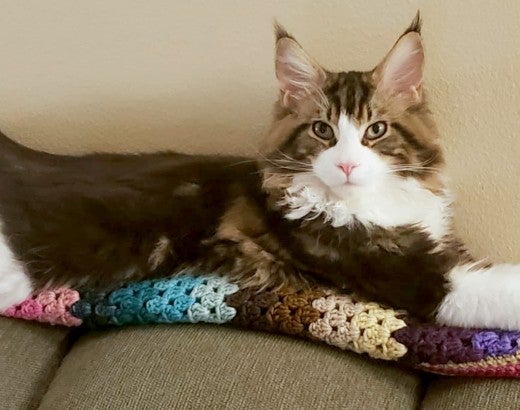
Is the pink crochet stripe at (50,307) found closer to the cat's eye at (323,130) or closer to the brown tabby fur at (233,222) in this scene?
the brown tabby fur at (233,222)

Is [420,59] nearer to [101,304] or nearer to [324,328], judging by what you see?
[324,328]

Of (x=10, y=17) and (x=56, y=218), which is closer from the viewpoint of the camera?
(x=56, y=218)

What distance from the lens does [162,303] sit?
141 cm

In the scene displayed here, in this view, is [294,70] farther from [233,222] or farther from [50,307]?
[50,307]

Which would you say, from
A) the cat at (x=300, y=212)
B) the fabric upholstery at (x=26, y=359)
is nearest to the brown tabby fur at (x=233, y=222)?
the cat at (x=300, y=212)

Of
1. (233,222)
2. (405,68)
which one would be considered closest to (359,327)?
(233,222)

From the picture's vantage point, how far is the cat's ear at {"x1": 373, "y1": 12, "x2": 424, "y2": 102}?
135 centimetres

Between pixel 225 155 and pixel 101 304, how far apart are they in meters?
0.47

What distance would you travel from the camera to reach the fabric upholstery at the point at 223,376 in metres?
1.25

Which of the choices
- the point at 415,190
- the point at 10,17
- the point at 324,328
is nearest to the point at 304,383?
the point at 324,328

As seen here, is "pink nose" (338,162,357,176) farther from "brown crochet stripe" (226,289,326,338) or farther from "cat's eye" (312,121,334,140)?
"brown crochet stripe" (226,289,326,338)

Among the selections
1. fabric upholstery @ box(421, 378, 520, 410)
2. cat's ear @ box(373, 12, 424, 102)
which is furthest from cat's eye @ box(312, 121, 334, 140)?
fabric upholstery @ box(421, 378, 520, 410)

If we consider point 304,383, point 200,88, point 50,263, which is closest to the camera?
point 304,383

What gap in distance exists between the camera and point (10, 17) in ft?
5.80
